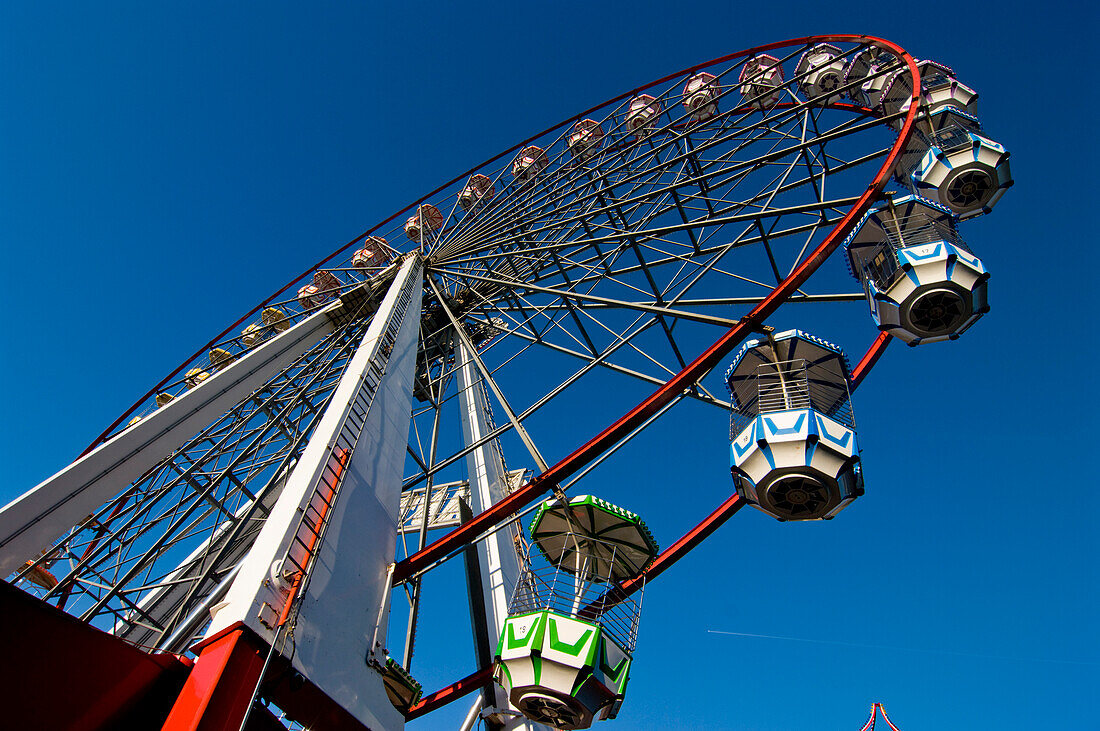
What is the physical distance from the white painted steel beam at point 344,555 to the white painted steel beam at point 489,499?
60.9 inches

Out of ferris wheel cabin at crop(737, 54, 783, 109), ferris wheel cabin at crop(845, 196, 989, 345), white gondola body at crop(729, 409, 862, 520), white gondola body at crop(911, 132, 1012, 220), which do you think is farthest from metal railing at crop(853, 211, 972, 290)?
ferris wheel cabin at crop(737, 54, 783, 109)

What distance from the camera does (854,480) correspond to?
23.5 ft

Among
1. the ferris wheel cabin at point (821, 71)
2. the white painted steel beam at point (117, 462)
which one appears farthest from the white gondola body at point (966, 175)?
the white painted steel beam at point (117, 462)

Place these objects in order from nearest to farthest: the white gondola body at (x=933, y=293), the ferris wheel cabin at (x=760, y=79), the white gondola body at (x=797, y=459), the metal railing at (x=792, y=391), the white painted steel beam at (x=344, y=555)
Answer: the white painted steel beam at (x=344, y=555)
the white gondola body at (x=797, y=459)
the metal railing at (x=792, y=391)
the white gondola body at (x=933, y=293)
the ferris wheel cabin at (x=760, y=79)

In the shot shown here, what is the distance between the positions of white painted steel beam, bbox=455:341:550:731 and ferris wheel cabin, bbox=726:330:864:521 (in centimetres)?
298

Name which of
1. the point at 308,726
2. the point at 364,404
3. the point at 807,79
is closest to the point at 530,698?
the point at 308,726

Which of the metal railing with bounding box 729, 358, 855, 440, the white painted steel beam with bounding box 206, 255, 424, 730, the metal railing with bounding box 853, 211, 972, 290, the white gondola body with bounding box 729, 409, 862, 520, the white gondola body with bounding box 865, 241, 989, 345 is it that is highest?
the metal railing with bounding box 853, 211, 972, 290

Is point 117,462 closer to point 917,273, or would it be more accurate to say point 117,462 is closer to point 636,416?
point 636,416

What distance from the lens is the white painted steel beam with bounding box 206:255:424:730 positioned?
4.86 m

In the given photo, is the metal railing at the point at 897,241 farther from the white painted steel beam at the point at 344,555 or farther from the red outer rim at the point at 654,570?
the white painted steel beam at the point at 344,555

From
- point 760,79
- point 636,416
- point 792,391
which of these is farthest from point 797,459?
point 760,79

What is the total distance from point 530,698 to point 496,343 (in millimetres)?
7844

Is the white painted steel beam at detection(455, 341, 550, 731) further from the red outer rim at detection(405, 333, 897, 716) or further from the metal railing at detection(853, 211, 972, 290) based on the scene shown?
the metal railing at detection(853, 211, 972, 290)

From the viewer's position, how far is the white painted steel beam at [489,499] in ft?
28.7
